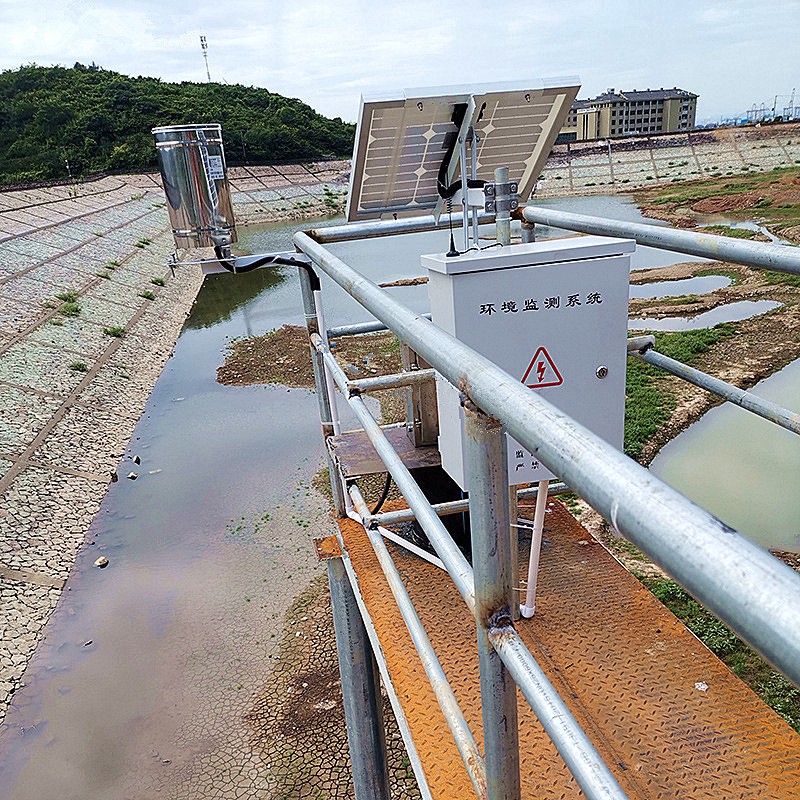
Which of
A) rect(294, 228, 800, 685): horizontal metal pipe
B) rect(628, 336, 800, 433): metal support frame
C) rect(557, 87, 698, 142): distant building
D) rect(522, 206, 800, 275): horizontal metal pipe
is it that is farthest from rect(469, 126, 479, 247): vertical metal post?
rect(557, 87, 698, 142): distant building

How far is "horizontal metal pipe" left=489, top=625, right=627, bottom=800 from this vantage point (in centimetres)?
73

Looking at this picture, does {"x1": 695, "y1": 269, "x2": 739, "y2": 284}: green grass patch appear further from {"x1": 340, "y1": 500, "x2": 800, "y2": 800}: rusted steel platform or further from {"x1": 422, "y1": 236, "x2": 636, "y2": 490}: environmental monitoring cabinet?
{"x1": 422, "y1": 236, "x2": 636, "y2": 490}: environmental monitoring cabinet

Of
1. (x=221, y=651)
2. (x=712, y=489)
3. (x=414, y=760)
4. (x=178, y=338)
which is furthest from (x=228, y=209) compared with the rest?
(x=178, y=338)

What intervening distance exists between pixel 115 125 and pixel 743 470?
150 feet

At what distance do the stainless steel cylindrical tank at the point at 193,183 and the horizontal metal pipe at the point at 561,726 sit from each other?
24.1 ft

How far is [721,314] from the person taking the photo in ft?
48.9

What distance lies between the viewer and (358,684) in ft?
10.9

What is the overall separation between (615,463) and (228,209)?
25.8 feet

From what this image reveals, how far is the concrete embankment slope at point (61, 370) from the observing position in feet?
26.3

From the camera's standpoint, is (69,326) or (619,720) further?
(69,326)

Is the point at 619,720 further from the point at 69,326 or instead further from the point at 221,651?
the point at 69,326

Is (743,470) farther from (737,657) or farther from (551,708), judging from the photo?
(551,708)

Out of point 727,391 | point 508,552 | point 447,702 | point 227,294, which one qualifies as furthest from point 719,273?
point 508,552

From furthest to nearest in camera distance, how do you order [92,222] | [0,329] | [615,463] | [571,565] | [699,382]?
1. [92,222]
2. [0,329]
3. [571,565]
4. [699,382]
5. [615,463]
